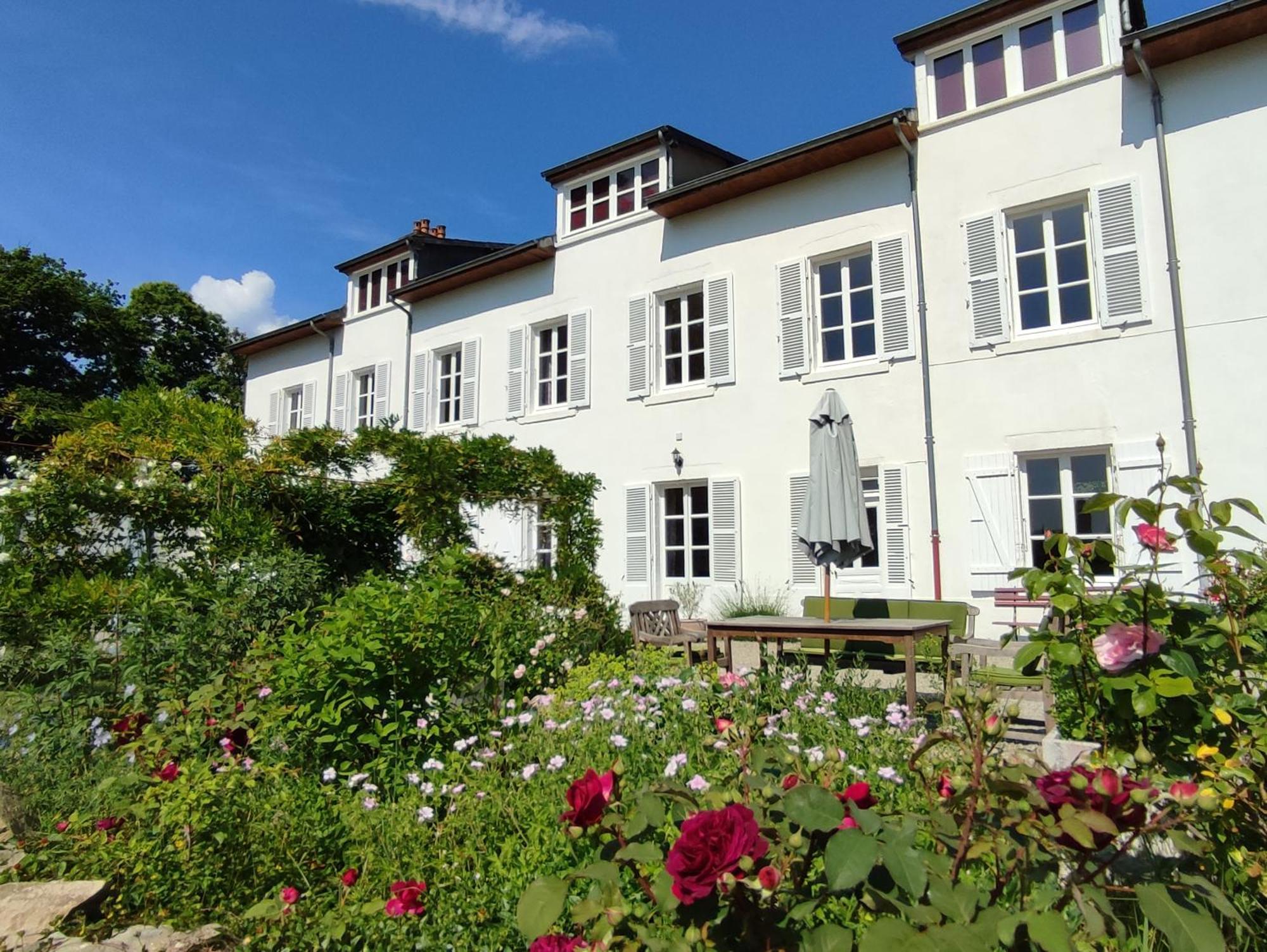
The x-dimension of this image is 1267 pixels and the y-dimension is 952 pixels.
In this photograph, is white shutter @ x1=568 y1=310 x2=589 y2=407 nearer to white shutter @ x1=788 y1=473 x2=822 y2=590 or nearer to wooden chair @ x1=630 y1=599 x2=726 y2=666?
white shutter @ x1=788 y1=473 x2=822 y2=590

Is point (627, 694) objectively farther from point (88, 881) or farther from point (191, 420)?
point (191, 420)

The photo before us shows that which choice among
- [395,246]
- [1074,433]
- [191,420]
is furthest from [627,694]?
[395,246]

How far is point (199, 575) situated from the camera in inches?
232

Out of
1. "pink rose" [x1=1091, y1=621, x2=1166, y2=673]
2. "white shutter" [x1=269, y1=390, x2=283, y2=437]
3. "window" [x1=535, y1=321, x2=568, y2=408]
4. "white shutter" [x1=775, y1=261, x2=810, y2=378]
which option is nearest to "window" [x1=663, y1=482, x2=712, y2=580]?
"white shutter" [x1=775, y1=261, x2=810, y2=378]

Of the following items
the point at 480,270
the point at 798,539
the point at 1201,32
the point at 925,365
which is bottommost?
the point at 798,539

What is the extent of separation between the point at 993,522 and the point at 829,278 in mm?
3952

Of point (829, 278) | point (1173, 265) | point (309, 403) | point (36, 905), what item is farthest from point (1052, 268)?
point (309, 403)

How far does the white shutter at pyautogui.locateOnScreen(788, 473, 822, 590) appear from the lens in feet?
34.1

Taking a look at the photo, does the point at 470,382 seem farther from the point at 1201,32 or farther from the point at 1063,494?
the point at 1201,32

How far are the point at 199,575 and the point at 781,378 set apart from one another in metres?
7.41

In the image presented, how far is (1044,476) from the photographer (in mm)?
9211

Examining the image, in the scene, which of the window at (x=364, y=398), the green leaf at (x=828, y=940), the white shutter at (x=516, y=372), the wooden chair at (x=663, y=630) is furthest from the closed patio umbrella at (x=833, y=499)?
the window at (x=364, y=398)

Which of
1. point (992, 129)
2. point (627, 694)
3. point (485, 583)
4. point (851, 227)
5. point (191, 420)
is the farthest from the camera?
point (851, 227)

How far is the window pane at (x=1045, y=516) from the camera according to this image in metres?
9.09
